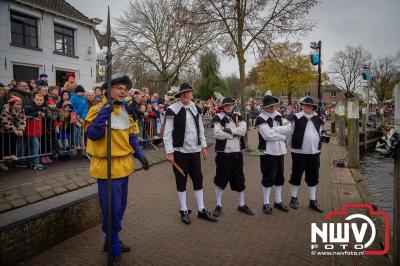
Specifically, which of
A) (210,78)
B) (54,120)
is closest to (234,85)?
(210,78)

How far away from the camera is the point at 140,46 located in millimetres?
31797

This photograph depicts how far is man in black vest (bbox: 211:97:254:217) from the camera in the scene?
224 inches

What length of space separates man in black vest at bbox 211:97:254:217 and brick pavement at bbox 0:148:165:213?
96.7 inches

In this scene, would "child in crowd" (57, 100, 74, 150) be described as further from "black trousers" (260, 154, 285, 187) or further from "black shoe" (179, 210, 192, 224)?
"black trousers" (260, 154, 285, 187)

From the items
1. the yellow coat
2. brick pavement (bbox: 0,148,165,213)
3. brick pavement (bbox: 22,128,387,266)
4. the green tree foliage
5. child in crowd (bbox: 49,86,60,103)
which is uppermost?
the green tree foliage

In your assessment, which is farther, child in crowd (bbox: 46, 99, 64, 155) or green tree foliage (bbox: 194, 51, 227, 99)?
green tree foliage (bbox: 194, 51, 227, 99)

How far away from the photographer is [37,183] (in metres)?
5.18

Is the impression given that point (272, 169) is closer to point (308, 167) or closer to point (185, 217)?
point (308, 167)

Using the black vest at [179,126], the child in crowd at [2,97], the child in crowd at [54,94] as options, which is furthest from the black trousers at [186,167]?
the child in crowd at [54,94]

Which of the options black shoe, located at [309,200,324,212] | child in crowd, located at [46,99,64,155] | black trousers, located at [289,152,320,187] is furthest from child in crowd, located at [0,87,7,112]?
black shoe, located at [309,200,324,212]

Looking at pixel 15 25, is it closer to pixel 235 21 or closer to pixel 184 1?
pixel 184 1

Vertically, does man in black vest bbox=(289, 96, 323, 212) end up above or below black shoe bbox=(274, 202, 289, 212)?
above

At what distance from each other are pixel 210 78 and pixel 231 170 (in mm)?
36236

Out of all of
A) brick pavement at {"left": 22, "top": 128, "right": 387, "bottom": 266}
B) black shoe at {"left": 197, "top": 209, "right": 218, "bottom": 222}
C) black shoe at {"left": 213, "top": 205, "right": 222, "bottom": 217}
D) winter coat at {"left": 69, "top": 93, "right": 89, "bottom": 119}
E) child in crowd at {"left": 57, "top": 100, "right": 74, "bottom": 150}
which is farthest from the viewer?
winter coat at {"left": 69, "top": 93, "right": 89, "bottom": 119}
